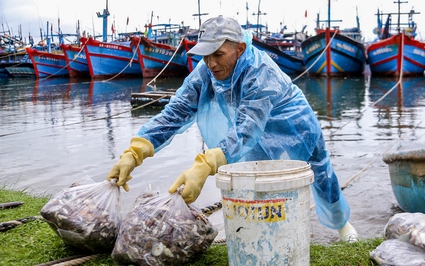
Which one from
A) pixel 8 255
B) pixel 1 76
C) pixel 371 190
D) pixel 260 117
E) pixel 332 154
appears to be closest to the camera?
pixel 260 117

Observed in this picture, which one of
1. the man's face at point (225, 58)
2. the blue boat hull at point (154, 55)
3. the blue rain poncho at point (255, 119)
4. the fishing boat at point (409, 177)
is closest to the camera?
the blue rain poncho at point (255, 119)

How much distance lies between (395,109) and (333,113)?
1713 mm

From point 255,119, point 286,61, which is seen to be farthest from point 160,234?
point 286,61

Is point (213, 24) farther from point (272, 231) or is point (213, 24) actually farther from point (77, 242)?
point (77, 242)

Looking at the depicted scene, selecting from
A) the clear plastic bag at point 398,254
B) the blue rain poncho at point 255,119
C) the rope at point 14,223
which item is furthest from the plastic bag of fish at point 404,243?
the rope at point 14,223

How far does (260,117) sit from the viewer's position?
2.89 meters

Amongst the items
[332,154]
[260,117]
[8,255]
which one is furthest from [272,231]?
[332,154]

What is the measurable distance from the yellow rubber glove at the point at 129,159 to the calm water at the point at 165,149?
338mm

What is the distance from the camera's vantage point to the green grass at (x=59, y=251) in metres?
3.02

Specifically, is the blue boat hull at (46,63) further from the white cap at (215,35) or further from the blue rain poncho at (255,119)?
the white cap at (215,35)

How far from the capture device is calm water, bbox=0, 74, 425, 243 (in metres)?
5.45

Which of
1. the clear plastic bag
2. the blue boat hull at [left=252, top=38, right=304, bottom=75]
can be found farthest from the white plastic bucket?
the blue boat hull at [left=252, top=38, right=304, bottom=75]

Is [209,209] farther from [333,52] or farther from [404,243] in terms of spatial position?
[333,52]

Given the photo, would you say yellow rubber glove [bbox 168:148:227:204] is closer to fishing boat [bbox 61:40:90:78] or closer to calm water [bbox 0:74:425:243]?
calm water [bbox 0:74:425:243]
